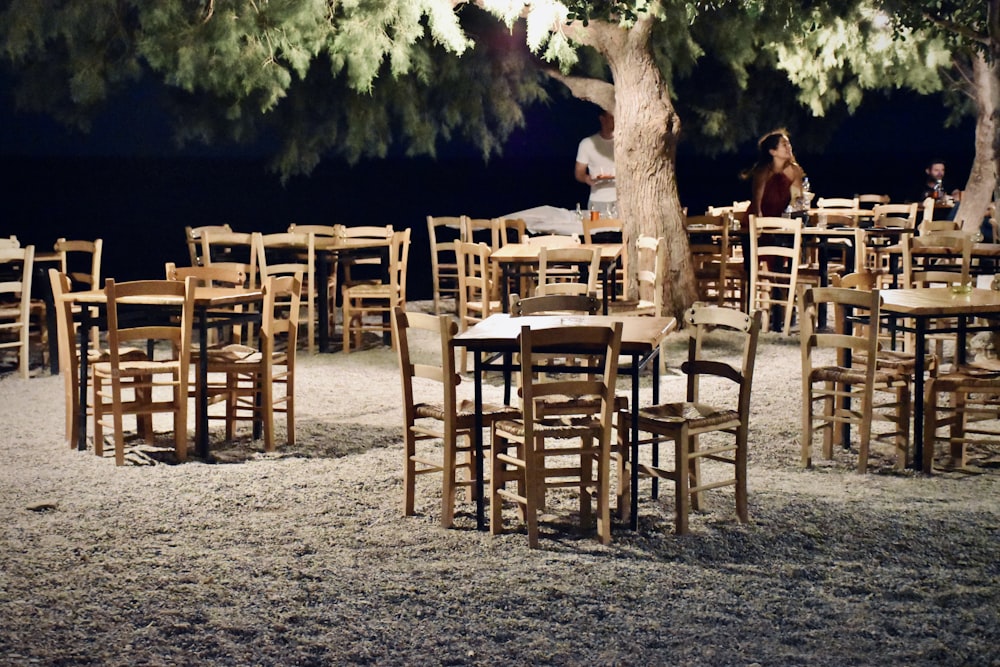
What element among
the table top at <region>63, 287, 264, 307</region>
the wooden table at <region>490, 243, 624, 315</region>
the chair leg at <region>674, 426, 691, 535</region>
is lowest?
the chair leg at <region>674, 426, 691, 535</region>

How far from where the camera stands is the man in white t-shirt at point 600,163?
475 inches

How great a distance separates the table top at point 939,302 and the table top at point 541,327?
44.9 inches

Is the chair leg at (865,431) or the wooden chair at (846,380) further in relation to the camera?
the chair leg at (865,431)

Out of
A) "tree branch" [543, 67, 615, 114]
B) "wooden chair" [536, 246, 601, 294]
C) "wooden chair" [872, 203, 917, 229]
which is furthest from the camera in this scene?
"tree branch" [543, 67, 615, 114]

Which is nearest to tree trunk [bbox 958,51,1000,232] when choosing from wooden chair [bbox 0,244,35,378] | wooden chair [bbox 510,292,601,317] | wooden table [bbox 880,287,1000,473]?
wooden table [bbox 880,287,1000,473]

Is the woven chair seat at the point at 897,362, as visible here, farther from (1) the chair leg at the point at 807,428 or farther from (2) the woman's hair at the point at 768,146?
(2) the woman's hair at the point at 768,146

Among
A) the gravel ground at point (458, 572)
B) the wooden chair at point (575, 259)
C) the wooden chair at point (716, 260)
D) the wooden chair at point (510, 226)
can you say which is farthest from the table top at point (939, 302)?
the wooden chair at point (510, 226)

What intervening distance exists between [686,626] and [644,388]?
402cm

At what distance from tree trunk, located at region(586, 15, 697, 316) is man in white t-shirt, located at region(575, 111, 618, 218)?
1269 millimetres

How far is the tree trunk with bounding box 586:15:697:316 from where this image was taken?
1038 cm

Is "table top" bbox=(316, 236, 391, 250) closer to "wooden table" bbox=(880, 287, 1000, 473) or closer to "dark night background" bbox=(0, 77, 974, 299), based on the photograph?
"wooden table" bbox=(880, 287, 1000, 473)

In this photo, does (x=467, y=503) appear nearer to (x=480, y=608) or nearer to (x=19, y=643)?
(x=480, y=608)

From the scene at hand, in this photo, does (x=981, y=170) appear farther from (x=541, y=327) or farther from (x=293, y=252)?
(x=541, y=327)

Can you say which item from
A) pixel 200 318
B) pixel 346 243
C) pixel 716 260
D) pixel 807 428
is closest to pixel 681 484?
pixel 807 428
